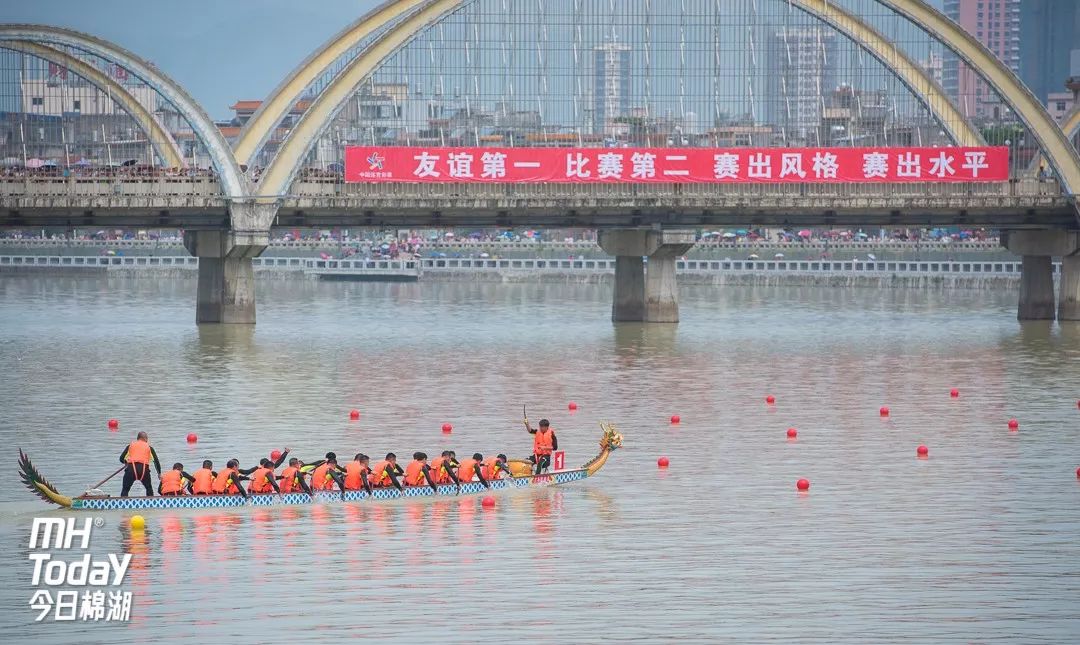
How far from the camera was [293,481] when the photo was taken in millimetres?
40562

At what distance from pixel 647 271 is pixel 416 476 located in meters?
53.8

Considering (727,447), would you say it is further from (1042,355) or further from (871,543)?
(1042,355)

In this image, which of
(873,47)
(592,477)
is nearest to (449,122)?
(873,47)

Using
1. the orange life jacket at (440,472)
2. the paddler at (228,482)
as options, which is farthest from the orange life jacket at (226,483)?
the orange life jacket at (440,472)

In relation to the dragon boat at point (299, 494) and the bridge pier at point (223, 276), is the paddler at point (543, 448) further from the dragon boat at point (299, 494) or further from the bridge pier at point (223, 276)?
the bridge pier at point (223, 276)

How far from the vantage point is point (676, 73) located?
9638 centimetres

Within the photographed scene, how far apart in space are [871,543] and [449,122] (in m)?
62.8

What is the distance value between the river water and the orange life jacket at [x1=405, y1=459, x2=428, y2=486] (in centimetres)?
92

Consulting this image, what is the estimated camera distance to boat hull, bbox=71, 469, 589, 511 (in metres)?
39.0

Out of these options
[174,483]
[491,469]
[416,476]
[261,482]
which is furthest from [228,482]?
[491,469]

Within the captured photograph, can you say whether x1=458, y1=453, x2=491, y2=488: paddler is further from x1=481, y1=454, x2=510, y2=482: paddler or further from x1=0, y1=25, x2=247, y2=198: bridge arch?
x1=0, y1=25, x2=247, y2=198: bridge arch

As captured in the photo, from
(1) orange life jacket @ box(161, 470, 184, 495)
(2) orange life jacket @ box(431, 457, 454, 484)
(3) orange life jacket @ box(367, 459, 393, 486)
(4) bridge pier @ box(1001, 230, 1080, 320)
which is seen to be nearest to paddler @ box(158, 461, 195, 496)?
(1) orange life jacket @ box(161, 470, 184, 495)

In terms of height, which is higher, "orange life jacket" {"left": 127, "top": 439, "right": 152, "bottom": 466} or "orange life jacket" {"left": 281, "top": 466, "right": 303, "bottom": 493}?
"orange life jacket" {"left": 127, "top": 439, "right": 152, "bottom": 466}

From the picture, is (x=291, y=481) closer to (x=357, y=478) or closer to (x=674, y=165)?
(x=357, y=478)
